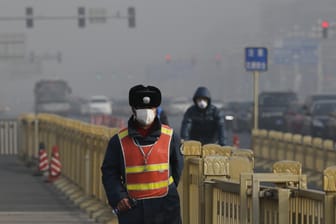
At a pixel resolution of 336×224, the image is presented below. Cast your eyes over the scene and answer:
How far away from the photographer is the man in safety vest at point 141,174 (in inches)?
398

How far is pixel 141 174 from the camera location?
33.5 feet

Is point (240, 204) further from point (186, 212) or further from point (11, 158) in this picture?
point (11, 158)

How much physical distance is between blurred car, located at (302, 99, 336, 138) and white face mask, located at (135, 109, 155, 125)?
35.4 metres

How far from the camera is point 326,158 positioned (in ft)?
92.2

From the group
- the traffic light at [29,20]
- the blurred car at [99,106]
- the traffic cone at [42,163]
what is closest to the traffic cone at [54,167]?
the traffic cone at [42,163]

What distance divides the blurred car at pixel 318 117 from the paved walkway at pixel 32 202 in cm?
1629

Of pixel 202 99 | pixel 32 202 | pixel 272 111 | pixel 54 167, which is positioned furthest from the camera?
pixel 272 111

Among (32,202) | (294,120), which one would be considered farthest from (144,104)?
(294,120)

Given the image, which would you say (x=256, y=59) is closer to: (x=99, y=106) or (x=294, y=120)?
(x=294, y=120)

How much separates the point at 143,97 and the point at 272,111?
47586mm

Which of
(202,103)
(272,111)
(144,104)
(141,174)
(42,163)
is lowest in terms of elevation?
(272,111)

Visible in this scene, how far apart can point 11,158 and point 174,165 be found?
92.4 feet

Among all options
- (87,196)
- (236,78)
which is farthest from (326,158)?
(236,78)

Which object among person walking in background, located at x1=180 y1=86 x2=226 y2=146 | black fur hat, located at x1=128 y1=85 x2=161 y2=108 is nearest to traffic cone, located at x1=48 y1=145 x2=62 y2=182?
person walking in background, located at x1=180 y1=86 x2=226 y2=146
